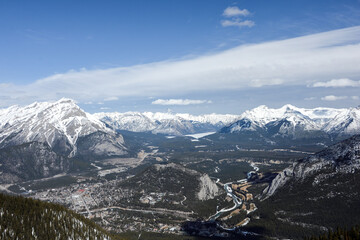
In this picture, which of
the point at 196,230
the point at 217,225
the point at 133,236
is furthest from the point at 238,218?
the point at 133,236

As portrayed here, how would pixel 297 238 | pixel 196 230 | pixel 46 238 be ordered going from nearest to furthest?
1. pixel 46 238
2. pixel 297 238
3. pixel 196 230

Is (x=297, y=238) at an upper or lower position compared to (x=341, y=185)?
lower

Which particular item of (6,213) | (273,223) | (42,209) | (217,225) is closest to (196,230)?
(217,225)

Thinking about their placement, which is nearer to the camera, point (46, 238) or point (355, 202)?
point (46, 238)

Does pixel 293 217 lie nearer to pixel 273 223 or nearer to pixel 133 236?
pixel 273 223

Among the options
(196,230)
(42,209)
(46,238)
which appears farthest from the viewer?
(196,230)

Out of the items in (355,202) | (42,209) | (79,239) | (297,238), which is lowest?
(297,238)

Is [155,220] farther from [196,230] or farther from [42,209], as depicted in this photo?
[42,209]
